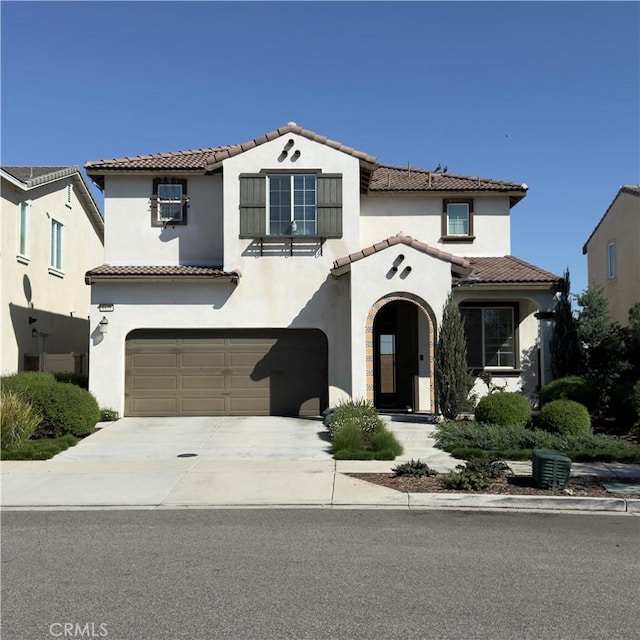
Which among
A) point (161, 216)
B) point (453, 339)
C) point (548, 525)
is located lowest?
point (548, 525)

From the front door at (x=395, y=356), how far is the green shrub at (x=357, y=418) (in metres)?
3.77

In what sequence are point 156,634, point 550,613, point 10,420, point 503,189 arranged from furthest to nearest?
point 503,189, point 10,420, point 550,613, point 156,634

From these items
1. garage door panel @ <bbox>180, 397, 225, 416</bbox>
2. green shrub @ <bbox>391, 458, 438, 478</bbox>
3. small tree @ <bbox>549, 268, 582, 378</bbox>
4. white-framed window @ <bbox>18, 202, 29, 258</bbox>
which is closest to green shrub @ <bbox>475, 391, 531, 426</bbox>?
small tree @ <bbox>549, 268, 582, 378</bbox>

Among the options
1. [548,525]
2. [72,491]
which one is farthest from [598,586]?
[72,491]

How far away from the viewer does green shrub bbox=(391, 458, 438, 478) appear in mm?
10312

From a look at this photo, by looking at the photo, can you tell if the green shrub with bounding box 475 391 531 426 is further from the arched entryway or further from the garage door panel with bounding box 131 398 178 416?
the garage door panel with bounding box 131 398 178 416

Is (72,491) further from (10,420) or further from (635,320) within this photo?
(635,320)

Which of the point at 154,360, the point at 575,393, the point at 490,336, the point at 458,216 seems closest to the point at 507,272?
the point at 490,336

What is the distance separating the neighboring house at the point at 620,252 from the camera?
23.6 meters

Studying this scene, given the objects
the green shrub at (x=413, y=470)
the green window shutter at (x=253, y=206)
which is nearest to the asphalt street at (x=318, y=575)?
the green shrub at (x=413, y=470)

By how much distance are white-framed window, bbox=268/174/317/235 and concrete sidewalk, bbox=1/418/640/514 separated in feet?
17.9

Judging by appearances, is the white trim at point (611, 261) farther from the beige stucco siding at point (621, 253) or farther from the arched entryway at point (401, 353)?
the arched entryway at point (401, 353)

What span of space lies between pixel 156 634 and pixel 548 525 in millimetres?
5165

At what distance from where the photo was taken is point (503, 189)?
1927 centimetres
